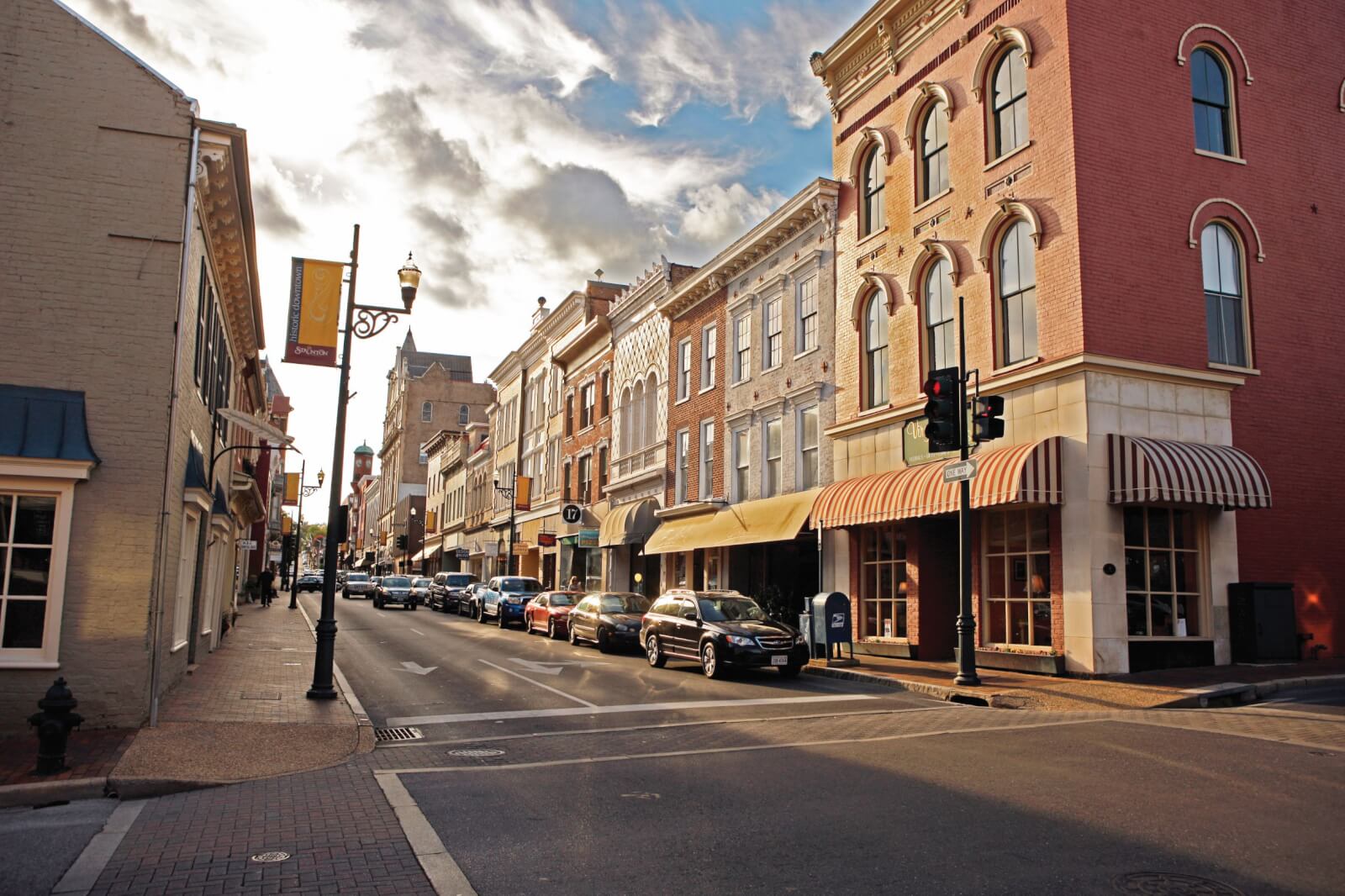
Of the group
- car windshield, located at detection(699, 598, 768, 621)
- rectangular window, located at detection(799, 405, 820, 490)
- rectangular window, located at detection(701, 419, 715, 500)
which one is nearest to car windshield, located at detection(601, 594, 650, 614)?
rectangular window, located at detection(799, 405, 820, 490)

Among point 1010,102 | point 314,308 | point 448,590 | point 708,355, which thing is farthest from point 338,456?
point 448,590

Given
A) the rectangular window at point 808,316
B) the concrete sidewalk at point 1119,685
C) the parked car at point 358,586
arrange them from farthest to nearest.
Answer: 1. the parked car at point 358,586
2. the rectangular window at point 808,316
3. the concrete sidewalk at point 1119,685

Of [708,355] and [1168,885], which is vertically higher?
[708,355]

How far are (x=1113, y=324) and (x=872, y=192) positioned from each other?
8.51 metres

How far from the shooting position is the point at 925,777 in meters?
8.66

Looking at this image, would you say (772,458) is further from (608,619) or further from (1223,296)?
(1223,296)

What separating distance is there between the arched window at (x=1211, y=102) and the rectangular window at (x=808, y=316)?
946cm

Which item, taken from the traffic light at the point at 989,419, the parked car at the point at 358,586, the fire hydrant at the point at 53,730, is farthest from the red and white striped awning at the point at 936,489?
the parked car at the point at 358,586

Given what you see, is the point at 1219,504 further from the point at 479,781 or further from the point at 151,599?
the point at 151,599

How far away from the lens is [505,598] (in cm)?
3391

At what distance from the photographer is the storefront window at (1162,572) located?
16953 millimetres

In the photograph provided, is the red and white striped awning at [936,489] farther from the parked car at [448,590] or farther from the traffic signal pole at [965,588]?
the parked car at [448,590]

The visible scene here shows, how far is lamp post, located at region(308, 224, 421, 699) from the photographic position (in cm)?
1409

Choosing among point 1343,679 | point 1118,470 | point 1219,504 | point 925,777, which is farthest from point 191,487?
point 1343,679
